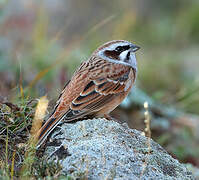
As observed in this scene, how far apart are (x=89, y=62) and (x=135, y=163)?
1.96 metres

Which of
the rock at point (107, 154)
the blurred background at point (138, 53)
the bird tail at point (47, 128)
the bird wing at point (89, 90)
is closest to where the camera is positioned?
the rock at point (107, 154)

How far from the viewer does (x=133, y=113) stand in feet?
27.2

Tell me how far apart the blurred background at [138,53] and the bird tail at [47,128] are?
0.60 meters

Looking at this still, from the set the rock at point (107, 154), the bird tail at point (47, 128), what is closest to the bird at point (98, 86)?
the bird tail at point (47, 128)

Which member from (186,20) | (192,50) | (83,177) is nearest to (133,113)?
(83,177)

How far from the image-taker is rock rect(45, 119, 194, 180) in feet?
12.6

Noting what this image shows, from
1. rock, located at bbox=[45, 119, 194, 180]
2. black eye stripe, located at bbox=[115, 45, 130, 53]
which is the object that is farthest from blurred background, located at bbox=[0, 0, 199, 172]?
rock, located at bbox=[45, 119, 194, 180]

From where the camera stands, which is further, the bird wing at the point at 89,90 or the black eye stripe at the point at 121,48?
the black eye stripe at the point at 121,48

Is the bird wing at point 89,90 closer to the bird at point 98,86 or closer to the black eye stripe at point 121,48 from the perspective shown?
the bird at point 98,86

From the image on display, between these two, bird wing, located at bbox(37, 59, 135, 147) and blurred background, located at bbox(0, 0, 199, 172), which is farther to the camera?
blurred background, located at bbox(0, 0, 199, 172)

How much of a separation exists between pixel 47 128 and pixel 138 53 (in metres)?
8.89

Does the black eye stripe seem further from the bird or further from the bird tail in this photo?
the bird tail

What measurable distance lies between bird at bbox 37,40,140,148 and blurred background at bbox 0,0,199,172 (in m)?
0.45

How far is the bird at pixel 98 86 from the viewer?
483 cm
